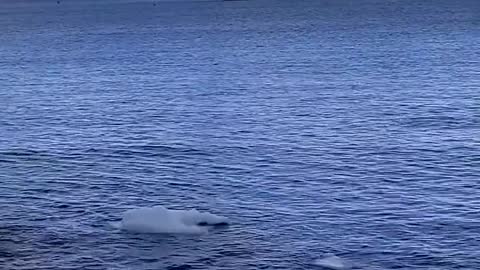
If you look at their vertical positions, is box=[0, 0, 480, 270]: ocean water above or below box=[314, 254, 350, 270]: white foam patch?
above

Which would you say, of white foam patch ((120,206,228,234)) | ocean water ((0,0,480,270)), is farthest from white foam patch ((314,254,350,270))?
white foam patch ((120,206,228,234))

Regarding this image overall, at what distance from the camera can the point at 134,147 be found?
327 ft

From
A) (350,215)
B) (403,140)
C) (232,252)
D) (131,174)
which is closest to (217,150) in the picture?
(131,174)

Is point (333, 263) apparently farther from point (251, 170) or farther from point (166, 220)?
point (251, 170)

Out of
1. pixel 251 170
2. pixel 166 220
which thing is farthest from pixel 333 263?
pixel 251 170

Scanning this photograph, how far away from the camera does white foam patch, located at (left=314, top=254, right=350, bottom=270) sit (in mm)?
60812

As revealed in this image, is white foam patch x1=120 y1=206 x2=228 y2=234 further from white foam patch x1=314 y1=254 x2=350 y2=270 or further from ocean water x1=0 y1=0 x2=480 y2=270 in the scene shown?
white foam patch x1=314 y1=254 x2=350 y2=270

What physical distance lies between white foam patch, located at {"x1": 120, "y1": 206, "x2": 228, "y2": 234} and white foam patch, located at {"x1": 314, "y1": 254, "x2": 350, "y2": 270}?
1045 centimetres

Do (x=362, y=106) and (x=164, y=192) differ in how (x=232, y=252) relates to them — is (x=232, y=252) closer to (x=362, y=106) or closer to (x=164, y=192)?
(x=164, y=192)

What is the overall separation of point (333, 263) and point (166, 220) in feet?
46.2

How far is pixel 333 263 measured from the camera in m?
61.5

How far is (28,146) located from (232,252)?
147ft

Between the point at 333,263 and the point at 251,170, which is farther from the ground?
the point at 251,170

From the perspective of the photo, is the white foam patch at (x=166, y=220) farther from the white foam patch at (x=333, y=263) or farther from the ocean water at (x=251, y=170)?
the white foam patch at (x=333, y=263)
